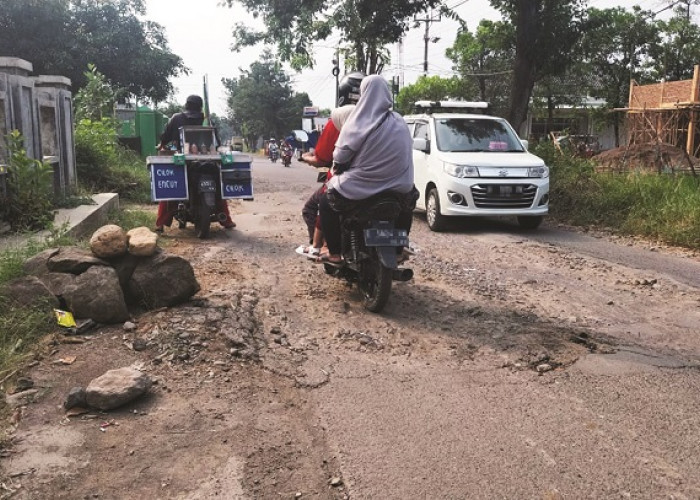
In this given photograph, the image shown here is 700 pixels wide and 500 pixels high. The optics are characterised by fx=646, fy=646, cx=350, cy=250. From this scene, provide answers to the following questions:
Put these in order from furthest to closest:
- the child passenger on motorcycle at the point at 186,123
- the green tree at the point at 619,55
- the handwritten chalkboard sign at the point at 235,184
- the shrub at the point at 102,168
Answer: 1. the green tree at the point at 619,55
2. the shrub at the point at 102,168
3. the child passenger on motorcycle at the point at 186,123
4. the handwritten chalkboard sign at the point at 235,184

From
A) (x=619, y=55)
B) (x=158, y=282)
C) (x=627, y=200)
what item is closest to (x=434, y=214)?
(x=627, y=200)

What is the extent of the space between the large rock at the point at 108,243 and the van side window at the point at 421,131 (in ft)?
20.8

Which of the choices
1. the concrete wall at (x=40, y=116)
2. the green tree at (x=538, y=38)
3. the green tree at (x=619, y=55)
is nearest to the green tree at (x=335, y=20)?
the green tree at (x=538, y=38)

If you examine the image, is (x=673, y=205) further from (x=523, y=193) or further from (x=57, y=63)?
(x=57, y=63)

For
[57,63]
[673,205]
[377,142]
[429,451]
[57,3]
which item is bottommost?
[429,451]

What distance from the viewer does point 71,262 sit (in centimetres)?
447

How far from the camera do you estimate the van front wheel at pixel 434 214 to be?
9414mm

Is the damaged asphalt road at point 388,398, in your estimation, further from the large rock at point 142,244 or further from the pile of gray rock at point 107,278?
the large rock at point 142,244

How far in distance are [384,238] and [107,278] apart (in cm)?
200

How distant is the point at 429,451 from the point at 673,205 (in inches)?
301

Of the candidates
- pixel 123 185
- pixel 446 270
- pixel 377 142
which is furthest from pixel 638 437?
pixel 123 185

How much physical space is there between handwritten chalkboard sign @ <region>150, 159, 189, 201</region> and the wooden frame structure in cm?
1544

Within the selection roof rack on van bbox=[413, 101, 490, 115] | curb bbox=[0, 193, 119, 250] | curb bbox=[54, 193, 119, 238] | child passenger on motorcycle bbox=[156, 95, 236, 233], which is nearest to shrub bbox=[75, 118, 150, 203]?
curb bbox=[0, 193, 119, 250]

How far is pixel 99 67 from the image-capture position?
2823cm
